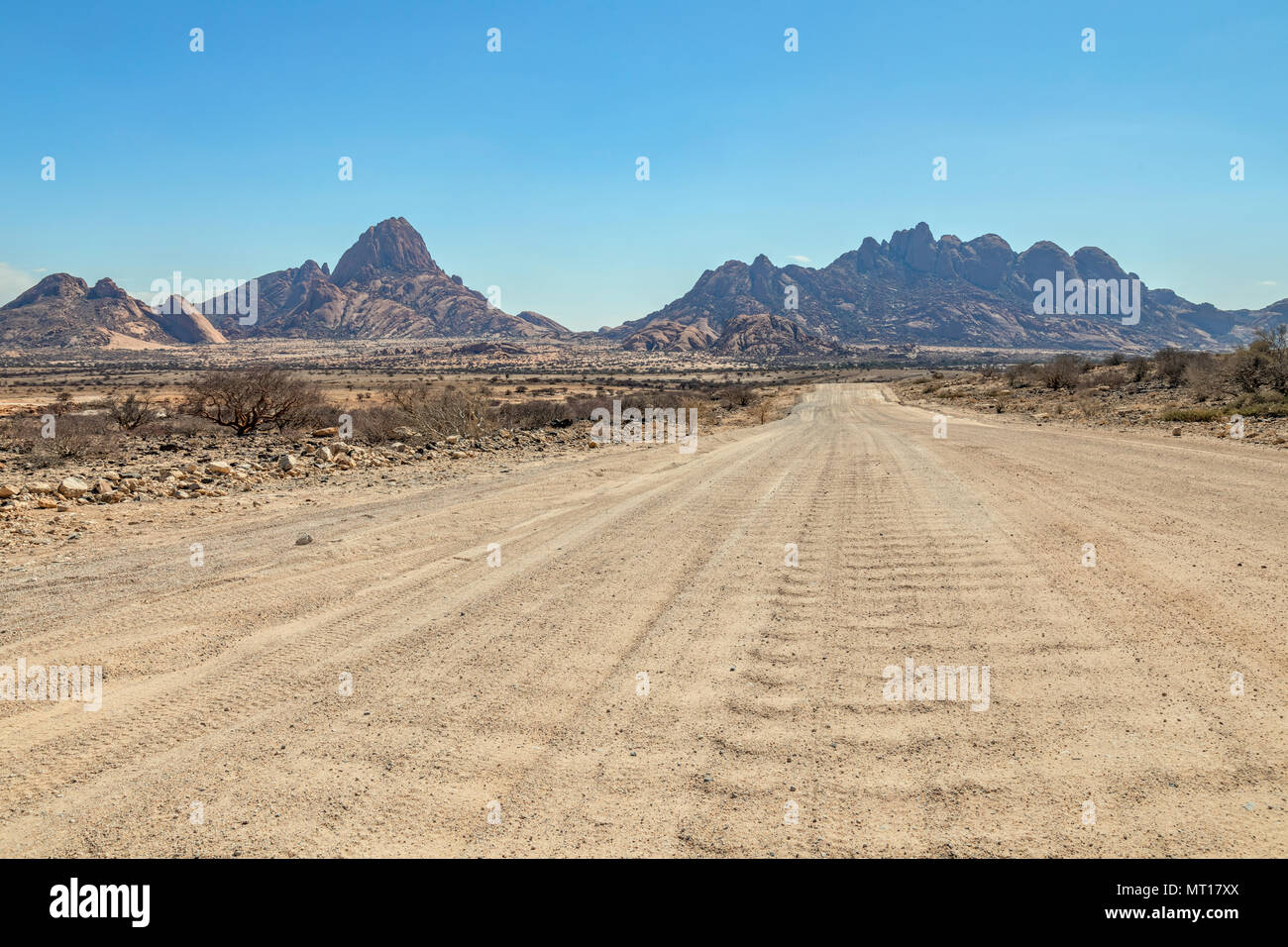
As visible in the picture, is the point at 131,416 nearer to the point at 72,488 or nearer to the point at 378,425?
the point at 378,425

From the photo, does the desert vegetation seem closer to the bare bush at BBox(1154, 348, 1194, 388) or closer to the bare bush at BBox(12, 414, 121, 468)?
the bare bush at BBox(1154, 348, 1194, 388)

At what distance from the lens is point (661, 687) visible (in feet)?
16.0

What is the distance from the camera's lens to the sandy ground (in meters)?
3.38

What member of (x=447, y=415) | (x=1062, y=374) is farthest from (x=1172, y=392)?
(x=447, y=415)

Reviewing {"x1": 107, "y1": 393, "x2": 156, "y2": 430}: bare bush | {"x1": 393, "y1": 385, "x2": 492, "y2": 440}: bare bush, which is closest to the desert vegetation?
{"x1": 393, "y1": 385, "x2": 492, "y2": 440}: bare bush

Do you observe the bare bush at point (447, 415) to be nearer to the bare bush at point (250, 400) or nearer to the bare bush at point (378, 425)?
the bare bush at point (378, 425)

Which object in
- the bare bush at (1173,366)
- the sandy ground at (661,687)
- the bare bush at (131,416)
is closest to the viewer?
the sandy ground at (661,687)

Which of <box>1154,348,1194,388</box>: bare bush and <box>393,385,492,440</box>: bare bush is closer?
<box>393,385,492,440</box>: bare bush

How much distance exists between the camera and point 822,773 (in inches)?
148

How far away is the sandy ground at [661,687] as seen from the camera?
3.38 meters

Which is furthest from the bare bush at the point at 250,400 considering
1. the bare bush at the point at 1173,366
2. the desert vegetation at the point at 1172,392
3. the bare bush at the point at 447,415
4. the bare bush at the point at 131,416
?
the bare bush at the point at 1173,366

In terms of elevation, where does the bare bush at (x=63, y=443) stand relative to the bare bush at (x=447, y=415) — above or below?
below
